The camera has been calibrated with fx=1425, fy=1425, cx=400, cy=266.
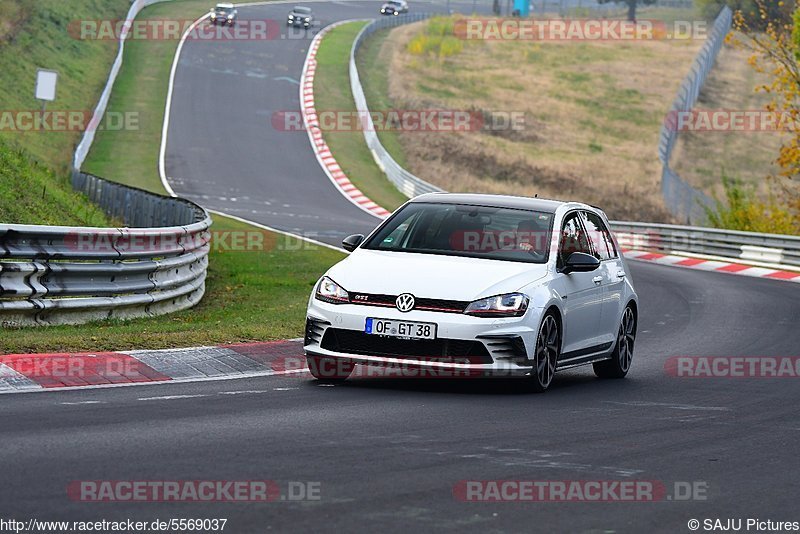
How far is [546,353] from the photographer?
11.6 metres

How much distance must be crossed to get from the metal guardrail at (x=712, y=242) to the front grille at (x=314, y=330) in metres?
24.0

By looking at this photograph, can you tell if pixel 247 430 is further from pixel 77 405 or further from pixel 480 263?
pixel 480 263

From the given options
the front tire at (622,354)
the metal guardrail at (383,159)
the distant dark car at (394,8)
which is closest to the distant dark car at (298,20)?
the metal guardrail at (383,159)

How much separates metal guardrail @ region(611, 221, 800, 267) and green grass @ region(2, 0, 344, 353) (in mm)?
10920

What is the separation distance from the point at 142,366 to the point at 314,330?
1.49 m

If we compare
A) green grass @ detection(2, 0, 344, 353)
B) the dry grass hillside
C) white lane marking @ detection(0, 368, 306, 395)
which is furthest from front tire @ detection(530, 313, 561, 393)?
the dry grass hillside

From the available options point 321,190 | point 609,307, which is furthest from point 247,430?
point 321,190

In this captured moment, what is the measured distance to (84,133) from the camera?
48.2 m

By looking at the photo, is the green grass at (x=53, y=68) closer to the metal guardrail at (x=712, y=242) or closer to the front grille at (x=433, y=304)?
the front grille at (x=433, y=304)

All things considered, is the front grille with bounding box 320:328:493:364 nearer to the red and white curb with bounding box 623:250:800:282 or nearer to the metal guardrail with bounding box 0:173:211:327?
the metal guardrail with bounding box 0:173:211:327

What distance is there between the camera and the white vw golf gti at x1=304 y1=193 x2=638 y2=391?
1084 centimetres

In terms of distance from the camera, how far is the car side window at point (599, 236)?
13.2 meters

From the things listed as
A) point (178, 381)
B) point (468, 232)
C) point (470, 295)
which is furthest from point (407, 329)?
point (178, 381)

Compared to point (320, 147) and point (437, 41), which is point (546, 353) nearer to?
point (320, 147)
